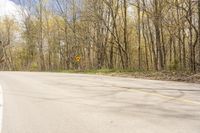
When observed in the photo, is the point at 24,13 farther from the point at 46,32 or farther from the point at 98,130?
the point at 98,130

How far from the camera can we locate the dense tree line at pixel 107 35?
3553cm

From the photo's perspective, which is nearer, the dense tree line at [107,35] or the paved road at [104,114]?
the paved road at [104,114]

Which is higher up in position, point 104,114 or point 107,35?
point 107,35

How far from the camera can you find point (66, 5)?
175ft

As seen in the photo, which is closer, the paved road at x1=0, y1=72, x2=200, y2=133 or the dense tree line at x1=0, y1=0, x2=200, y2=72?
the paved road at x1=0, y1=72, x2=200, y2=133

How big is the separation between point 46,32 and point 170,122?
60.8 meters

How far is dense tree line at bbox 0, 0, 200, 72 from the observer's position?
35531 mm

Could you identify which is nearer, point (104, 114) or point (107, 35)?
point (104, 114)

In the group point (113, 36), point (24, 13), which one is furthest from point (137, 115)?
point (24, 13)

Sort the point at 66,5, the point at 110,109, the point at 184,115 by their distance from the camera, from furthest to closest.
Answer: the point at 66,5 < the point at 110,109 < the point at 184,115

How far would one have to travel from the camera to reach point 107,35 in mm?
44625

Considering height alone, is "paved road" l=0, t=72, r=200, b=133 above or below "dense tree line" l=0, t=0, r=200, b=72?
below

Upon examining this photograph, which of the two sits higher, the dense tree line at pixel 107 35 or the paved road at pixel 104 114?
the dense tree line at pixel 107 35

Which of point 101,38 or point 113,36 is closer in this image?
point 113,36
